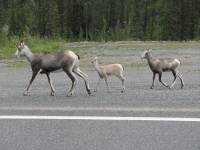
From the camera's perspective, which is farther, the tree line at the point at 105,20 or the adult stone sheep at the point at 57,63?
the tree line at the point at 105,20

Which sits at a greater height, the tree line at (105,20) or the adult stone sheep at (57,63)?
the adult stone sheep at (57,63)

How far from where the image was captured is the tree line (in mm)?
56812

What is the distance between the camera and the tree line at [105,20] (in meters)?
56.8

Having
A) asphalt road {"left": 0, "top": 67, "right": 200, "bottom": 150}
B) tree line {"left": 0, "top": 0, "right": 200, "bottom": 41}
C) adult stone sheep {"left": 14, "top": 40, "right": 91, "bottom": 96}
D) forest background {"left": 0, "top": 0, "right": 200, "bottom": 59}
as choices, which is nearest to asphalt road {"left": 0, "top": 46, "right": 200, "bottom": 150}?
asphalt road {"left": 0, "top": 67, "right": 200, "bottom": 150}

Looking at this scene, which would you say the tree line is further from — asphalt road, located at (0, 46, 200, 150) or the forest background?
asphalt road, located at (0, 46, 200, 150)

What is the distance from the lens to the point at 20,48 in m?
9.80

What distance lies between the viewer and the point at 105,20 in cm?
6600

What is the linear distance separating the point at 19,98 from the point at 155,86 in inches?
162
